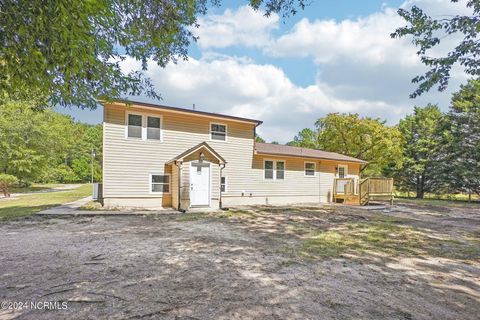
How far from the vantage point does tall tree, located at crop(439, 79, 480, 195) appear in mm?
22484

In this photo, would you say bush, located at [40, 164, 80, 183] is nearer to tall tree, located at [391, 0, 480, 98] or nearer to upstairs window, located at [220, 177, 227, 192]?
upstairs window, located at [220, 177, 227, 192]

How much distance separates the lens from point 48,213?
32.6 ft

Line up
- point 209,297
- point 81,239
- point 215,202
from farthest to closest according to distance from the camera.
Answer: point 215,202 < point 81,239 < point 209,297

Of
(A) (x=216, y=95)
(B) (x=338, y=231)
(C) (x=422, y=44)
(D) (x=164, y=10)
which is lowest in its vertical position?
(B) (x=338, y=231)

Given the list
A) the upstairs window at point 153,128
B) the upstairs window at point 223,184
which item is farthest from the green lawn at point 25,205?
the upstairs window at point 223,184

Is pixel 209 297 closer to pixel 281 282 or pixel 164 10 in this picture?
pixel 281 282

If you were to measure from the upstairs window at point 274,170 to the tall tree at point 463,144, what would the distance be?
17.8m

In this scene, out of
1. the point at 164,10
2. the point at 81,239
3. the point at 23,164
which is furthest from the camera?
the point at 23,164

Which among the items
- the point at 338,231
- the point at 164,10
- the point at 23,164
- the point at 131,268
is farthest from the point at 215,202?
the point at 23,164

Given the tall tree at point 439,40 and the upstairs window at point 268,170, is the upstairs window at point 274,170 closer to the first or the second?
the upstairs window at point 268,170

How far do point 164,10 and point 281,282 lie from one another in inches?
206

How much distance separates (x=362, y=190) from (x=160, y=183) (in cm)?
1217

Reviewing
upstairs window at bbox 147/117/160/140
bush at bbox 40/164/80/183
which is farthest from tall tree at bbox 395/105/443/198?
bush at bbox 40/164/80/183

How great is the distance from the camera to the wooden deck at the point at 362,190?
1594cm
